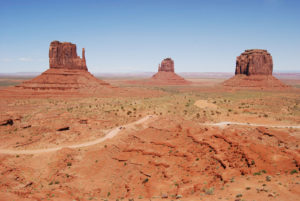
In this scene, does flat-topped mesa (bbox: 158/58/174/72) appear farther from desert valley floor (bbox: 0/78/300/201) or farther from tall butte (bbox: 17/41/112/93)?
desert valley floor (bbox: 0/78/300/201)

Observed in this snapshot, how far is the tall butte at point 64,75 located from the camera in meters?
80.2

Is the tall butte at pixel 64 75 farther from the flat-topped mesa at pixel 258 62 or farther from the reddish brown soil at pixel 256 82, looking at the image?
the flat-topped mesa at pixel 258 62

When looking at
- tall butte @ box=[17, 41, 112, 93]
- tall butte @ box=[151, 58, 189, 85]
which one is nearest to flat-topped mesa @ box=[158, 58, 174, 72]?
tall butte @ box=[151, 58, 189, 85]

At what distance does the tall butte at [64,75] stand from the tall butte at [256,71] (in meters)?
70.0

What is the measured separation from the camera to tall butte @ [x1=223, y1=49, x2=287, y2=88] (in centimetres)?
10212

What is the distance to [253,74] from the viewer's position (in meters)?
108

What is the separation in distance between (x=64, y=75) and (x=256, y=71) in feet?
306

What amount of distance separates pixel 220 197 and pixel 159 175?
966cm

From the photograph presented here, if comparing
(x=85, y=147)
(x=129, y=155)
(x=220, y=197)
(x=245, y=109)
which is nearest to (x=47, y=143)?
(x=85, y=147)

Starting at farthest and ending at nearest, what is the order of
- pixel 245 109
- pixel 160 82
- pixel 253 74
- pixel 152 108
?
pixel 160 82 < pixel 253 74 < pixel 152 108 < pixel 245 109

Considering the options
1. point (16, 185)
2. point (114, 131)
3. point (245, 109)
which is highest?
point (245, 109)

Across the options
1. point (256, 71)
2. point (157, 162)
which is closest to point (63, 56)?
point (157, 162)

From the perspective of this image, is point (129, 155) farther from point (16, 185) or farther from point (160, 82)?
point (160, 82)

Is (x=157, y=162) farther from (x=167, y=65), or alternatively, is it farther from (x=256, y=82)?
(x=167, y=65)
